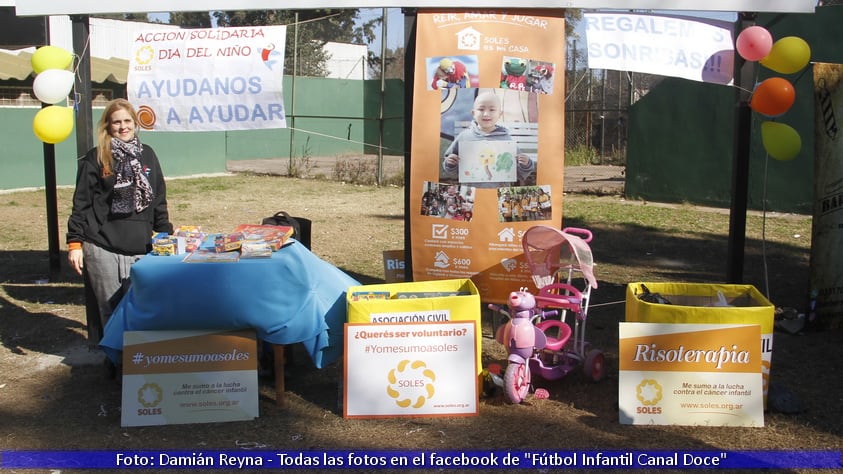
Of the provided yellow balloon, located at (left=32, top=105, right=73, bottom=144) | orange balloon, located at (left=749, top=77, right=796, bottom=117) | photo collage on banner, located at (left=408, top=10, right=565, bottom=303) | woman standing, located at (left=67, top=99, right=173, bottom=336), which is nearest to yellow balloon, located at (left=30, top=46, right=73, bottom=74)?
yellow balloon, located at (left=32, top=105, right=73, bottom=144)

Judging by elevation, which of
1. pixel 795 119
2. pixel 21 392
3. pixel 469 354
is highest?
pixel 795 119

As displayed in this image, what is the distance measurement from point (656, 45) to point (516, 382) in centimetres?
275

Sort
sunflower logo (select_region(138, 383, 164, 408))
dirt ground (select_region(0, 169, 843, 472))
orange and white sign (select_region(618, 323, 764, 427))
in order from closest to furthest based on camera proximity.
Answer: dirt ground (select_region(0, 169, 843, 472)), orange and white sign (select_region(618, 323, 764, 427)), sunflower logo (select_region(138, 383, 164, 408))

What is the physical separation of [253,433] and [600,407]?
2.07 m

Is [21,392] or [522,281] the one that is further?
[522,281]

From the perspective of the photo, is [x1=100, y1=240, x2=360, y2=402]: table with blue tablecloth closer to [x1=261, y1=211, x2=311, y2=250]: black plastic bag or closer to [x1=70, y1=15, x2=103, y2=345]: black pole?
[x1=261, y1=211, x2=311, y2=250]: black plastic bag

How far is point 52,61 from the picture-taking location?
19.9 feet

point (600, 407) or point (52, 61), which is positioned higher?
point (52, 61)

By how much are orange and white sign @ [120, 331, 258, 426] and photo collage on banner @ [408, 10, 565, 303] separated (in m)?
1.89

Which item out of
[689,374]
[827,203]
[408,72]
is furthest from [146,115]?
[827,203]

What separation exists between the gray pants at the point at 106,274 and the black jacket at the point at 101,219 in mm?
45

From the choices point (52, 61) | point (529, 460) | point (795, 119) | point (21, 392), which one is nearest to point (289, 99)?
point (795, 119)

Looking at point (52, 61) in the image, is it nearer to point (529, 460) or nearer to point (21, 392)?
point (21, 392)

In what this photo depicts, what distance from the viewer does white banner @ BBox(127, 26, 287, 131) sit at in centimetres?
623
